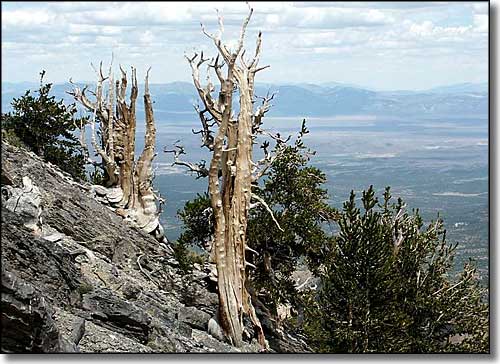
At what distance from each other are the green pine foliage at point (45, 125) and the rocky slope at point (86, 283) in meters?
1.60

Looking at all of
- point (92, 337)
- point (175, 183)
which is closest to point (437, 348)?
point (92, 337)

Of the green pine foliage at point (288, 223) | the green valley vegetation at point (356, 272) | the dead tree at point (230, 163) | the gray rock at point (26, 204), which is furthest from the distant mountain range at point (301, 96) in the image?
the green valley vegetation at point (356, 272)

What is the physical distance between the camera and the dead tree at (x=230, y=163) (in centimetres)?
891

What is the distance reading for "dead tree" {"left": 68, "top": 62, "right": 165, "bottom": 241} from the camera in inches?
514

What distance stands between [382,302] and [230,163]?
103 inches

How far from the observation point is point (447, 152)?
39719 millimetres

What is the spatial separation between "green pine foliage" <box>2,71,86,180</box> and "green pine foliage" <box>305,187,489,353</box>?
7.07 meters

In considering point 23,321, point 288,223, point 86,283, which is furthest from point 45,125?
point 23,321

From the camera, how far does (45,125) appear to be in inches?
561

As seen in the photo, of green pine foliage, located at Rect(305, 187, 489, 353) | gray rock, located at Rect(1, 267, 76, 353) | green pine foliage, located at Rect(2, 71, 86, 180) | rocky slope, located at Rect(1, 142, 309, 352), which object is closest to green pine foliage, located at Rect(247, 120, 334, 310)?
rocky slope, located at Rect(1, 142, 309, 352)

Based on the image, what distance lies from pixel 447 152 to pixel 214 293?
3129 centimetres

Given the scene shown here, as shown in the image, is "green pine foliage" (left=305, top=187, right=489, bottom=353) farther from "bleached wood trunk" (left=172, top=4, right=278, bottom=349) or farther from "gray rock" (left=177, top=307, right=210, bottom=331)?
"gray rock" (left=177, top=307, right=210, bottom=331)

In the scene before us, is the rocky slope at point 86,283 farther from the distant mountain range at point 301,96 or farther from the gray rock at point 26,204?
the distant mountain range at point 301,96

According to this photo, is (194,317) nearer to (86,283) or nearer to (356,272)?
(86,283)
